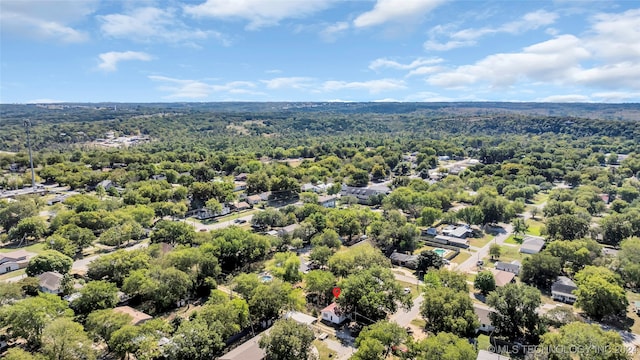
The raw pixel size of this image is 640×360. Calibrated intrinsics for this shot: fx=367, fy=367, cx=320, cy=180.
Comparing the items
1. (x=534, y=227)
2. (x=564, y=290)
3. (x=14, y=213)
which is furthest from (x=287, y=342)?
(x=14, y=213)

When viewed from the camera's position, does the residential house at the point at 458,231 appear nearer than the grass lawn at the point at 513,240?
No

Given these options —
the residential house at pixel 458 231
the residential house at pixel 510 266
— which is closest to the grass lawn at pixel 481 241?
the residential house at pixel 458 231

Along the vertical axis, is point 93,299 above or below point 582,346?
below

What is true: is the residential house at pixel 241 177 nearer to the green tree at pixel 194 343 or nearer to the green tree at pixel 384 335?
the green tree at pixel 194 343

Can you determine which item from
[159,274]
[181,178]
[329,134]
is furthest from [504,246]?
[329,134]

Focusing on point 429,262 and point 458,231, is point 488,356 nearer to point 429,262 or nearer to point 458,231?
point 429,262

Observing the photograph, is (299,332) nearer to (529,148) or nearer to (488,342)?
(488,342)
